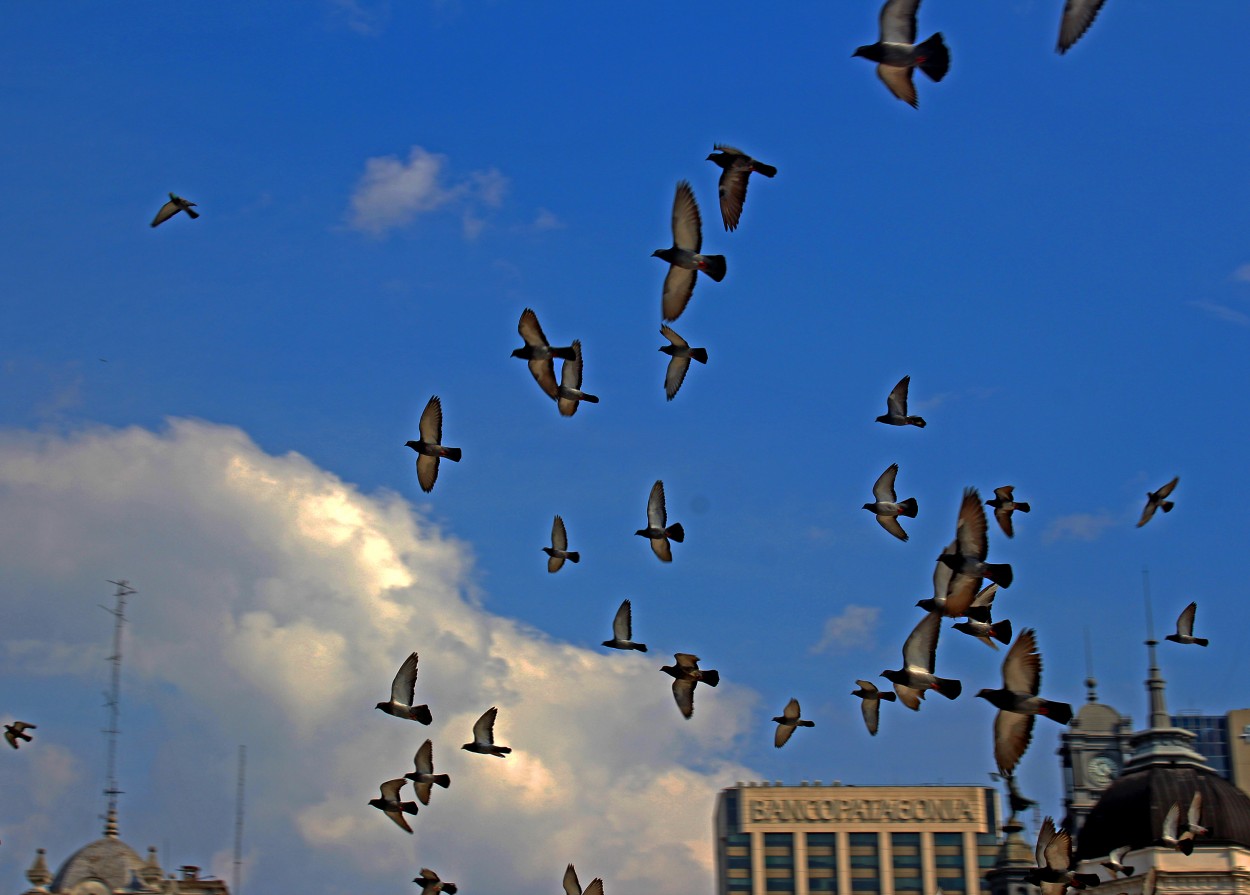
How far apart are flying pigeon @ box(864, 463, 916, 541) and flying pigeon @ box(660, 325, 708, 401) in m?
4.25

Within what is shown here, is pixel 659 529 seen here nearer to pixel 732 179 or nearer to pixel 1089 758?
pixel 732 179

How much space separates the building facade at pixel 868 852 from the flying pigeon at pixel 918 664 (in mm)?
169301

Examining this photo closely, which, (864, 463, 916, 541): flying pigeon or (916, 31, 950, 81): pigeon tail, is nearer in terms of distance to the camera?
(916, 31, 950, 81): pigeon tail

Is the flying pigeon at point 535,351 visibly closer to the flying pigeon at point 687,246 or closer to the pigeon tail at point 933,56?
the flying pigeon at point 687,246

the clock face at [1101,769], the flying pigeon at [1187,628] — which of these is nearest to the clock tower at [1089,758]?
the clock face at [1101,769]

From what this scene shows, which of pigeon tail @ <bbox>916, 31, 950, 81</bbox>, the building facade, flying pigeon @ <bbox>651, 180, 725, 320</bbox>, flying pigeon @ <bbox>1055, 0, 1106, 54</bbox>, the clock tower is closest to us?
flying pigeon @ <bbox>1055, 0, 1106, 54</bbox>

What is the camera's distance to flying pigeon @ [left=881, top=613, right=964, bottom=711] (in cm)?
3167

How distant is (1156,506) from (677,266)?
46.2ft

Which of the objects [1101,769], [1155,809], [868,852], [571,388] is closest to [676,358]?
[571,388]

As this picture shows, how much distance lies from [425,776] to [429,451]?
607cm

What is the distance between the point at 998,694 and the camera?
28.5 meters

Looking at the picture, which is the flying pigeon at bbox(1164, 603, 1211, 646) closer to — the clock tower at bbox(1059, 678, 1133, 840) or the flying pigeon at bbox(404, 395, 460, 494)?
the flying pigeon at bbox(404, 395, 460, 494)

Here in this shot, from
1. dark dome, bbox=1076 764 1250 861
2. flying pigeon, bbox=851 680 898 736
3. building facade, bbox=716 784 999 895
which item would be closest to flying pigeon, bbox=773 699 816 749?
flying pigeon, bbox=851 680 898 736

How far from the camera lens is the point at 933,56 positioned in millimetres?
26797
